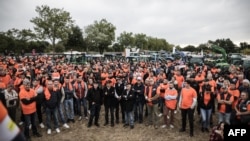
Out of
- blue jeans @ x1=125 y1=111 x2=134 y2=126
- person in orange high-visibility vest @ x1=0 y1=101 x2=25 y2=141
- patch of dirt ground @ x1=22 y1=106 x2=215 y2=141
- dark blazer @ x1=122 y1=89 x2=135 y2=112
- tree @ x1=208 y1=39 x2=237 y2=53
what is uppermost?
tree @ x1=208 y1=39 x2=237 y2=53

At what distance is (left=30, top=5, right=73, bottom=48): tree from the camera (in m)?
52.5

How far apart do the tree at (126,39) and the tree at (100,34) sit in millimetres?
8882

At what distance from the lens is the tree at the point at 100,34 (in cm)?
5849

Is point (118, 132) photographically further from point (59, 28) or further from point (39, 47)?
point (39, 47)

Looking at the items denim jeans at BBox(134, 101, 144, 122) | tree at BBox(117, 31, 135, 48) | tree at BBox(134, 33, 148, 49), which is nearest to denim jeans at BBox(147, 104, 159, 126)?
denim jeans at BBox(134, 101, 144, 122)

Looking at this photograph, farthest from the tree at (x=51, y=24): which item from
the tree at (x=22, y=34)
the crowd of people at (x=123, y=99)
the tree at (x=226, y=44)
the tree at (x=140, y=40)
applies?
the tree at (x=226, y=44)

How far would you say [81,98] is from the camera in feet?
37.9

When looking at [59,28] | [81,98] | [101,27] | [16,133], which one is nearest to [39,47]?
[59,28]

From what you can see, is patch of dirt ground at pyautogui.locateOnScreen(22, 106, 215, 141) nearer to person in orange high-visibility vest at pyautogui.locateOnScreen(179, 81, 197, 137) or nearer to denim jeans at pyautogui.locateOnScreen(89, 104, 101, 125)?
denim jeans at pyautogui.locateOnScreen(89, 104, 101, 125)

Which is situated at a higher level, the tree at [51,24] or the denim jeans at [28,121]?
the tree at [51,24]

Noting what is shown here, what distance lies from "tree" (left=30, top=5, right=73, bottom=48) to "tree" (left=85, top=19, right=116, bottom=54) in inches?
263

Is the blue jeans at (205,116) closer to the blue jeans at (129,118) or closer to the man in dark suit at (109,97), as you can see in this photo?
the blue jeans at (129,118)

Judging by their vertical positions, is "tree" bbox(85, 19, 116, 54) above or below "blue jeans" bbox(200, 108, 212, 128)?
above

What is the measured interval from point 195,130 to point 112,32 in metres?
55.4
